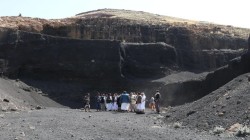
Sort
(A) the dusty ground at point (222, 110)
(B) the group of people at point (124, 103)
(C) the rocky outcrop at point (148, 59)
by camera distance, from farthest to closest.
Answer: (C) the rocky outcrop at point (148, 59), (B) the group of people at point (124, 103), (A) the dusty ground at point (222, 110)

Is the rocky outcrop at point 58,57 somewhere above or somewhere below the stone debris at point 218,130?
below

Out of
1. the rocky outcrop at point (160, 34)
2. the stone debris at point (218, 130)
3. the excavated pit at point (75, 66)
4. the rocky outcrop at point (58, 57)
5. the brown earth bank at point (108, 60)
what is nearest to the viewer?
the stone debris at point (218, 130)

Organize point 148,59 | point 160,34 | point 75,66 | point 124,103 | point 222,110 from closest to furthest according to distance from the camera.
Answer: point 222,110 → point 124,103 → point 75,66 → point 148,59 → point 160,34

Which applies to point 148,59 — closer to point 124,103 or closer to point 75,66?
point 75,66

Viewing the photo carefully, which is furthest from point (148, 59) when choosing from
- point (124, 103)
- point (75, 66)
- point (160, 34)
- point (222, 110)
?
point (222, 110)

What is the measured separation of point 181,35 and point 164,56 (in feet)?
16.3

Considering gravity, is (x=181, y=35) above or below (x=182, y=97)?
above

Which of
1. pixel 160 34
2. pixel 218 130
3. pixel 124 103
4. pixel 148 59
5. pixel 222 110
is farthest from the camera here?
pixel 160 34

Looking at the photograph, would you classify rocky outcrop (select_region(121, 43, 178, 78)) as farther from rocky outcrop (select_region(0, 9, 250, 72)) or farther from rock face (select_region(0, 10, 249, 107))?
rocky outcrop (select_region(0, 9, 250, 72))

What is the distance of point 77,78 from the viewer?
4847 cm

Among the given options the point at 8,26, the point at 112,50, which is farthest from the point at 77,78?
the point at 8,26

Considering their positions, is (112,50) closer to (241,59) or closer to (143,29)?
(143,29)

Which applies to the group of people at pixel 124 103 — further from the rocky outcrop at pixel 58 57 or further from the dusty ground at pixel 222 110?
the rocky outcrop at pixel 58 57

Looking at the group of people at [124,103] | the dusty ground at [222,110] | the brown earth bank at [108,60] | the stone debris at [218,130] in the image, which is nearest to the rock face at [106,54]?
the brown earth bank at [108,60]
